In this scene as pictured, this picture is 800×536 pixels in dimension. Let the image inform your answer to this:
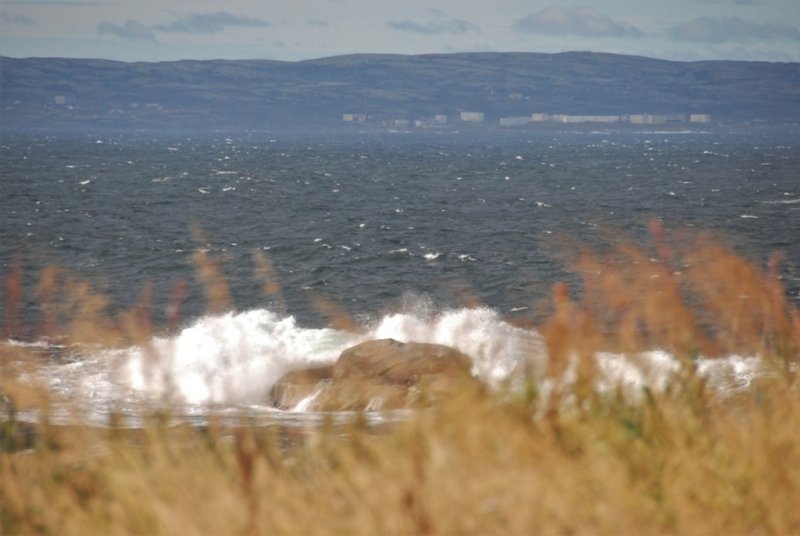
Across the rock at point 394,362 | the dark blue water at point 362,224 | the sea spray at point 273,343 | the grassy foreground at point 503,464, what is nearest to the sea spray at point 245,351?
the sea spray at point 273,343

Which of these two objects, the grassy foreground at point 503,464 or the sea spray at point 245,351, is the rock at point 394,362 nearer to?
the sea spray at point 245,351

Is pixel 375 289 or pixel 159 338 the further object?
pixel 375 289

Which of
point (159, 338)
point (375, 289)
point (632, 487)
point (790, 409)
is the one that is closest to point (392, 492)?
point (632, 487)

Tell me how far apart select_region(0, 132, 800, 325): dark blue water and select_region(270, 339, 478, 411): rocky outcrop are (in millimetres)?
6879

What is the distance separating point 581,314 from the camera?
17.0 feet

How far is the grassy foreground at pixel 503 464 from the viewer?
14.5ft

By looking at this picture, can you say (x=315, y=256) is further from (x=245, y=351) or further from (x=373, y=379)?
(x=373, y=379)

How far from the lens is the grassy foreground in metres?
4.41

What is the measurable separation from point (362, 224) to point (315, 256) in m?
11.3

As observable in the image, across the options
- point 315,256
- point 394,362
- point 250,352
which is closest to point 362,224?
point 315,256

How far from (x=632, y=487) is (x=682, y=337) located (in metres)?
0.94

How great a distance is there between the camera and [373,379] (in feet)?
60.8

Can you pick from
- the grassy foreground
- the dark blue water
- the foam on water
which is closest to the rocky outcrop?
the foam on water

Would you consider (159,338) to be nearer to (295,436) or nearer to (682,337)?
(295,436)
